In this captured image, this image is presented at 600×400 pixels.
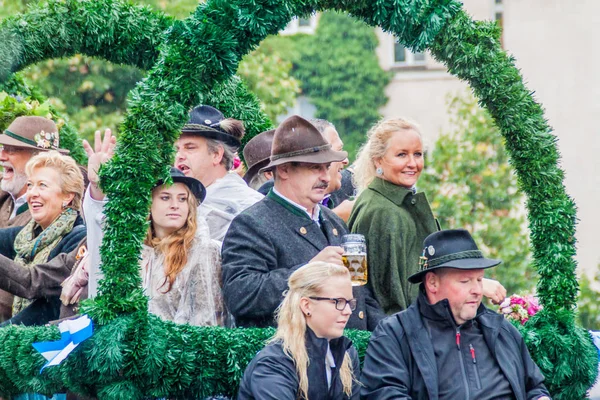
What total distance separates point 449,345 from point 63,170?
9.06 ft

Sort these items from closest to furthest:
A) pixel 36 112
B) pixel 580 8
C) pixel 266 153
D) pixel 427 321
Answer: pixel 427 321 → pixel 266 153 → pixel 36 112 → pixel 580 8

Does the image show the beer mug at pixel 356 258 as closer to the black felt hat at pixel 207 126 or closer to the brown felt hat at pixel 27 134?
the black felt hat at pixel 207 126

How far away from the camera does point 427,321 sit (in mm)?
5844

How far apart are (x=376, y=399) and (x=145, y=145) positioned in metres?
1.65

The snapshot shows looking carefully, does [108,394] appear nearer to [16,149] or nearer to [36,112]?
[16,149]

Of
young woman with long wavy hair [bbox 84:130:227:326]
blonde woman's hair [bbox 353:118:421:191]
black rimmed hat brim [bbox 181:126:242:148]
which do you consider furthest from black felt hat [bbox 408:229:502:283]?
black rimmed hat brim [bbox 181:126:242:148]

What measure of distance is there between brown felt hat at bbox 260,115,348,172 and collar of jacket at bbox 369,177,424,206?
1.18 feet

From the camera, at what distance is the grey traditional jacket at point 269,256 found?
593 centimetres

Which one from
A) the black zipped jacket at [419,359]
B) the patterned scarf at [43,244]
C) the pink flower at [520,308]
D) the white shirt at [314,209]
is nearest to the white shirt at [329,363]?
the black zipped jacket at [419,359]

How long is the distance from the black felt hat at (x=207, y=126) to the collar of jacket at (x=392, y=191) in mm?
1354

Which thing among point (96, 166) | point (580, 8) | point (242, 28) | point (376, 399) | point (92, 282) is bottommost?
point (376, 399)

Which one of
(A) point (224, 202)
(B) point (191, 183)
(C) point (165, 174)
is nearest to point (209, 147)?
(A) point (224, 202)

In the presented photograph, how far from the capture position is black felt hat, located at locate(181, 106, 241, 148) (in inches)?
299

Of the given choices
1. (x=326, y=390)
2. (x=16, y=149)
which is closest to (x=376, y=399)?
(x=326, y=390)
